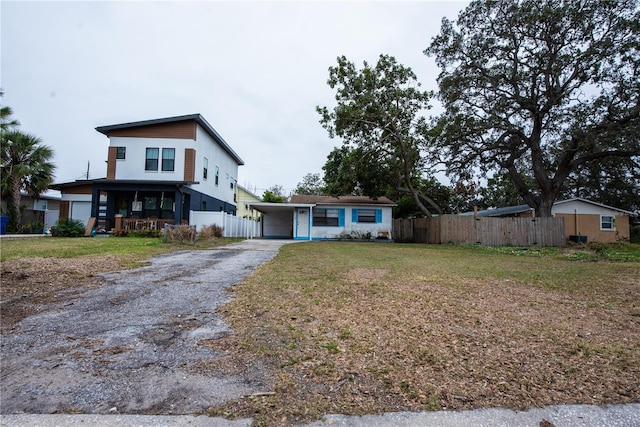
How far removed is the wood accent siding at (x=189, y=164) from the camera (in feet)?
59.5

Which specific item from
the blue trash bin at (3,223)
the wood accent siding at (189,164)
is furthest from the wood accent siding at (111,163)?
the blue trash bin at (3,223)

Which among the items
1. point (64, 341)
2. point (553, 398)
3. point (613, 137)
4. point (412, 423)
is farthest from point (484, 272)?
point (613, 137)

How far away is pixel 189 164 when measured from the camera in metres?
18.2

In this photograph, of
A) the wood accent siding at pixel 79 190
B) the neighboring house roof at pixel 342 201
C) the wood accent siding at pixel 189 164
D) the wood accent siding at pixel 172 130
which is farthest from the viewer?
the wood accent siding at pixel 79 190

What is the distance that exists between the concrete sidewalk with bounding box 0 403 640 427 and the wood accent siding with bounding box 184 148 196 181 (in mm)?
17287

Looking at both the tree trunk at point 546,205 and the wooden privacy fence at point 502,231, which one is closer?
the wooden privacy fence at point 502,231

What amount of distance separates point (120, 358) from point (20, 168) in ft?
74.0

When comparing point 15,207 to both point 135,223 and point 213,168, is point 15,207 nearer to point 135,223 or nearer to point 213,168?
point 135,223

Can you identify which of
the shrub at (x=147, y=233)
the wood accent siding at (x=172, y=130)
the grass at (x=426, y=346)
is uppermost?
the wood accent siding at (x=172, y=130)

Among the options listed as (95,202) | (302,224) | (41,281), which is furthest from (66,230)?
(302,224)

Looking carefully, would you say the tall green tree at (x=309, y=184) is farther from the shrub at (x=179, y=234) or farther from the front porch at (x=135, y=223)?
the shrub at (x=179, y=234)

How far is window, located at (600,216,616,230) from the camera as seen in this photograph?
24922 millimetres

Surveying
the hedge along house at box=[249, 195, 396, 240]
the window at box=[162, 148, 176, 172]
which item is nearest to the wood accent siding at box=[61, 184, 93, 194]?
the window at box=[162, 148, 176, 172]

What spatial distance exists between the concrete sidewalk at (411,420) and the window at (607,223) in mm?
29809
